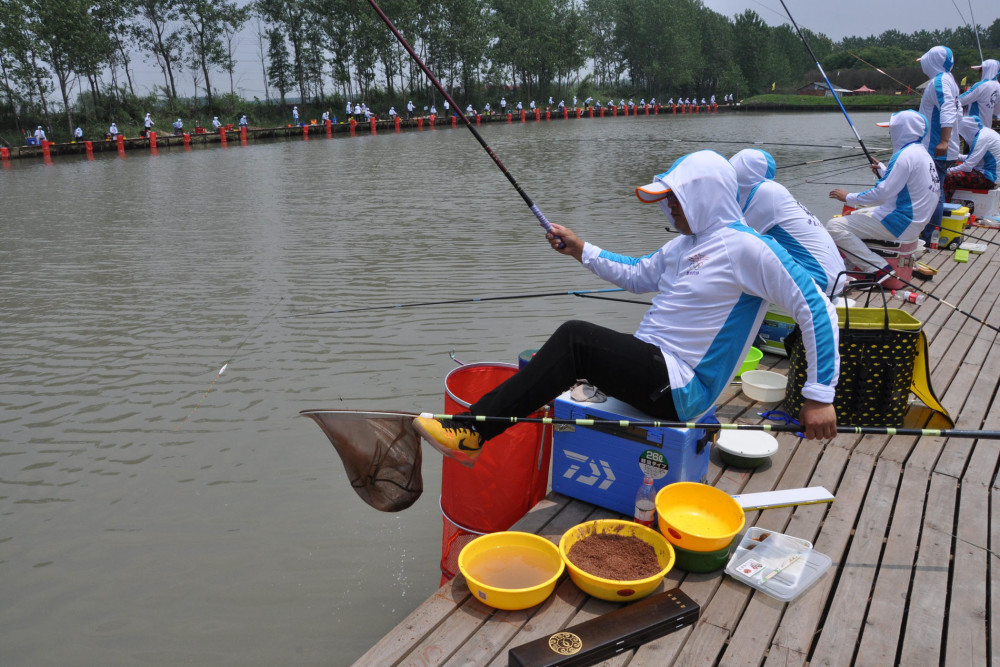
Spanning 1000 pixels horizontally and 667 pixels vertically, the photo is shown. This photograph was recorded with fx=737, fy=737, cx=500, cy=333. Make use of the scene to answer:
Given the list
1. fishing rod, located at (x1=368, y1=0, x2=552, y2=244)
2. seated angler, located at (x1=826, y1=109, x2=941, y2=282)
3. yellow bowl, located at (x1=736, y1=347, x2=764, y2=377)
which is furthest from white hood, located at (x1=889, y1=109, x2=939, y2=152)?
fishing rod, located at (x1=368, y1=0, x2=552, y2=244)

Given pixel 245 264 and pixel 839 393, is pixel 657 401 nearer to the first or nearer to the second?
pixel 839 393

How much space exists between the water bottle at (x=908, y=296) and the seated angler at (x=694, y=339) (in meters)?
3.57

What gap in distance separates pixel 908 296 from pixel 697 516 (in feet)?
13.1

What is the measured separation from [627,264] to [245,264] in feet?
22.2

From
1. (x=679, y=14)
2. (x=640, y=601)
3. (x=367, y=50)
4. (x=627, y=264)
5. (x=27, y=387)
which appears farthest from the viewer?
(x=679, y=14)

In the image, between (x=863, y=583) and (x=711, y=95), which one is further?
(x=711, y=95)

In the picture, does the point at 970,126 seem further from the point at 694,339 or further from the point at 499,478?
the point at 499,478

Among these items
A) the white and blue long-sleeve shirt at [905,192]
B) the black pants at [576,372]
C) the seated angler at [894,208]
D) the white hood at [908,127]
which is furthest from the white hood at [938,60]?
the black pants at [576,372]

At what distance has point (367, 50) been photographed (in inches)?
Result: 1945

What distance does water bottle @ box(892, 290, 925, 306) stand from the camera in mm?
5797

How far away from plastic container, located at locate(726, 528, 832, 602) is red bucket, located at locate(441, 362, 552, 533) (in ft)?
2.80

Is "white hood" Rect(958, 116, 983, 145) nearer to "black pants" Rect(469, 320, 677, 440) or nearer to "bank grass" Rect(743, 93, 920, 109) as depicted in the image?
"black pants" Rect(469, 320, 677, 440)

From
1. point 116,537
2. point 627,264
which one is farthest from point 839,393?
point 116,537

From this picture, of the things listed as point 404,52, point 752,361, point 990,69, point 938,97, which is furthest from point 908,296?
point 404,52
